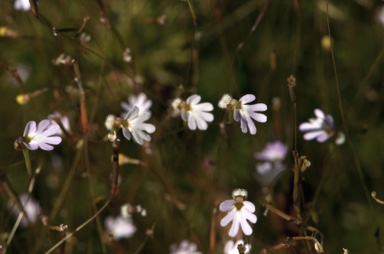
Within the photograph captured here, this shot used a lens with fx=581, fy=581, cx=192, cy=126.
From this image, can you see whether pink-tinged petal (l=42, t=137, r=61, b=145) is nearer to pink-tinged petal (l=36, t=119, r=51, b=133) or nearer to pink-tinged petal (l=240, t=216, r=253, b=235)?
pink-tinged petal (l=36, t=119, r=51, b=133)

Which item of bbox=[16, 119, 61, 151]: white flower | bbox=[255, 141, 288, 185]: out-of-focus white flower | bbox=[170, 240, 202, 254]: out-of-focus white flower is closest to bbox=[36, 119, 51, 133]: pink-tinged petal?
bbox=[16, 119, 61, 151]: white flower

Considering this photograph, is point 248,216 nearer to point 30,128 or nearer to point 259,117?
point 259,117

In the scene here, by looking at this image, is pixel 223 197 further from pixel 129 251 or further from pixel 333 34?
pixel 333 34

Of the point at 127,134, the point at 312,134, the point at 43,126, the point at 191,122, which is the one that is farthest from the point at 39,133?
the point at 312,134

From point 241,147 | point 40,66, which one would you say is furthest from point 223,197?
point 40,66

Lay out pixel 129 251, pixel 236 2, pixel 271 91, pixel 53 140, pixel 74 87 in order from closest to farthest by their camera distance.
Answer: pixel 53 140 < pixel 74 87 < pixel 129 251 < pixel 271 91 < pixel 236 2
